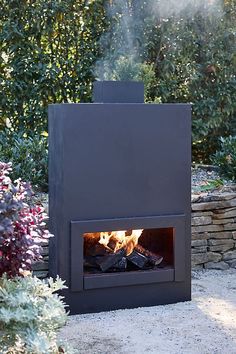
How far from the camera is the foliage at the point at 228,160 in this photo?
199 inches

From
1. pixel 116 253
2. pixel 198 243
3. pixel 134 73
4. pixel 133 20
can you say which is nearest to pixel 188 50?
pixel 133 20

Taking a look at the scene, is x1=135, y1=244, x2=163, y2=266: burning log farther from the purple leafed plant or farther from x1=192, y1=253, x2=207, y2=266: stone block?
the purple leafed plant

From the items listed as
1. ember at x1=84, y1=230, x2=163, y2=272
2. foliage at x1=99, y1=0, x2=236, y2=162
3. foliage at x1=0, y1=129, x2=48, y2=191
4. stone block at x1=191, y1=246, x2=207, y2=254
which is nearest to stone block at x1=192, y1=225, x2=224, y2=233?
stone block at x1=191, y1=246, x2=207, y2=254

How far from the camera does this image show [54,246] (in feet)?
11.6

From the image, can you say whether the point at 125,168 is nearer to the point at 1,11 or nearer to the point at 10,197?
the point at 10,197

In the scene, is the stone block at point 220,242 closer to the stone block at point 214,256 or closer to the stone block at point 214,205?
the stone block at point 214,256

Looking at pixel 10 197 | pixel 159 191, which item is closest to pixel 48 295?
pixel 10 197

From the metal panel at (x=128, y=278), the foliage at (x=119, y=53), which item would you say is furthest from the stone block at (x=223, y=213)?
the foliage at (x=119, y=53)

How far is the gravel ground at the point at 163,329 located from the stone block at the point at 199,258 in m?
0.52

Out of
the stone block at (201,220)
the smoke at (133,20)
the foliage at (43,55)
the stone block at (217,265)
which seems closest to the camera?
the stone block at (201,220)

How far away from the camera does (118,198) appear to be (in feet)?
11.5

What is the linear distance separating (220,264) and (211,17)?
256 centimetres

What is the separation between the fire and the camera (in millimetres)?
3703

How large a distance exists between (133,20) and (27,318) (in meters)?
4.00
